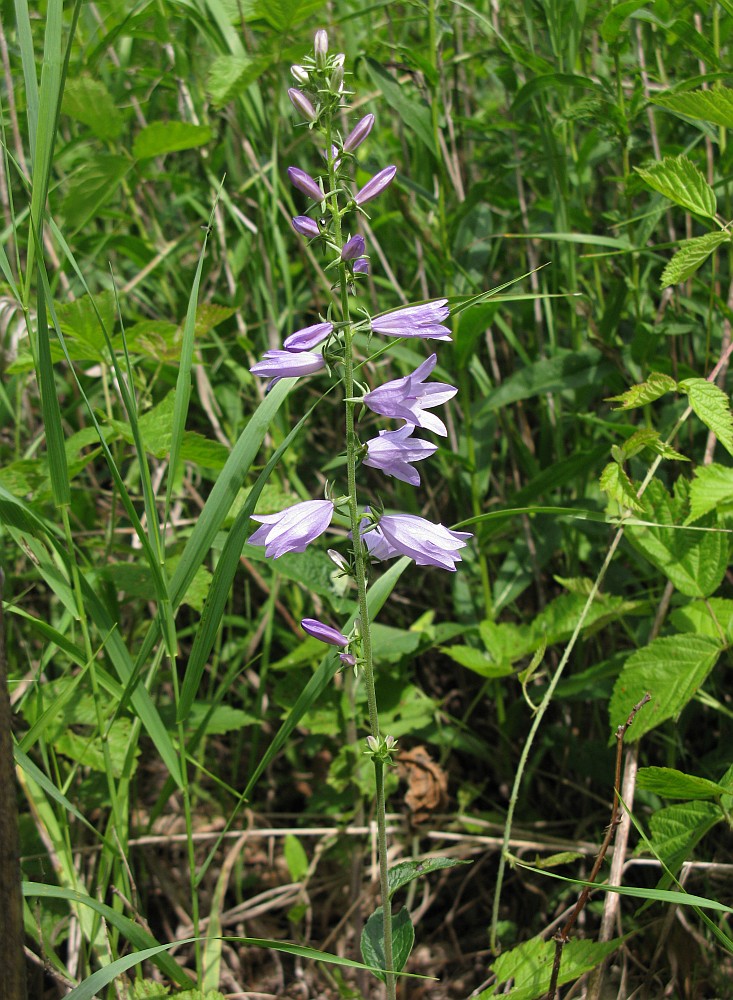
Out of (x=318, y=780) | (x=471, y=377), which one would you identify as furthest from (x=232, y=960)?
(x=471, y=377)

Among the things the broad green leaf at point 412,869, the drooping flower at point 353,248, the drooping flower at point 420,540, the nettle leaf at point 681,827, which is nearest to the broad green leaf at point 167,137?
the drooping flower at point 353,248

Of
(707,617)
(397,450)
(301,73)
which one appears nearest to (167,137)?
(301,73)

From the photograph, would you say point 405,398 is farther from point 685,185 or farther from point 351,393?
point 685,185

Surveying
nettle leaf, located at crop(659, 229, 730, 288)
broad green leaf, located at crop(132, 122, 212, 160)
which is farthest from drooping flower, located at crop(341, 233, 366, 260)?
broad green leaf, located at crop(132, 122, 212, 160)

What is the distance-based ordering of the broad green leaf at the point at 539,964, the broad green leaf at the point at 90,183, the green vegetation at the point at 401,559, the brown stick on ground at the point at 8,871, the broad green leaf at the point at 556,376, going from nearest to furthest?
the brown stick on ground at the point at 8,871, the broad green leaf at the point at 539,964, the green vegetation at the point at 401,559, the broad green leaf at the point at 556,376, the broad green leaf at the point at 90,183

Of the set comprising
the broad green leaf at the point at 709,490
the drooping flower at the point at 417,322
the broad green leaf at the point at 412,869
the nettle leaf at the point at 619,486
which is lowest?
the broad green leaf at the point at 412,869

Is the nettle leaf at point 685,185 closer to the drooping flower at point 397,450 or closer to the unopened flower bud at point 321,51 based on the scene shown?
the unopened flower bud at point 321,51
